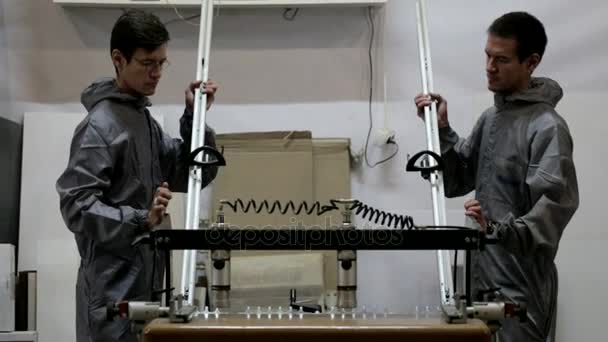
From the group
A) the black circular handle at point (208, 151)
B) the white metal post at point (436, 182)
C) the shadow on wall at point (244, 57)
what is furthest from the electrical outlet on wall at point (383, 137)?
the black circular handle at point (208, 151)

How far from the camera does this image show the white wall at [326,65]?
3.57m

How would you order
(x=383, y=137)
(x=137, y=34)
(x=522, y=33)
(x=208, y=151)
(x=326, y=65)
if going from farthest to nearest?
(x=326, y=65)
(x=383, y=137)
(x=522, y=33)
(x=137, y=34)
(x=208, y=151)

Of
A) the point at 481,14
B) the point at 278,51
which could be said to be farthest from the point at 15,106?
the point at 481,14

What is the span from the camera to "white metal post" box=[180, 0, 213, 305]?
201 cm

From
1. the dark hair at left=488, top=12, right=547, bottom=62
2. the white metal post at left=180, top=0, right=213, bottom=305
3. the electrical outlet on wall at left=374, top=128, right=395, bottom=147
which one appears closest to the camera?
the white metal post at left=180, top=0, right=213, bottom=305

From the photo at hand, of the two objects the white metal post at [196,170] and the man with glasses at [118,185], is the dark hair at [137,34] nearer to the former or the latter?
the man with glasses at [118,185]

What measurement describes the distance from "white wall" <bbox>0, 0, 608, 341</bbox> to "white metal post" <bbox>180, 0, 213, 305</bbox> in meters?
1.07

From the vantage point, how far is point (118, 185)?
2.17m

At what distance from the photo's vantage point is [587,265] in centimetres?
346

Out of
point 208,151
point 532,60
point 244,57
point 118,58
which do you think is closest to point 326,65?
point 244,57

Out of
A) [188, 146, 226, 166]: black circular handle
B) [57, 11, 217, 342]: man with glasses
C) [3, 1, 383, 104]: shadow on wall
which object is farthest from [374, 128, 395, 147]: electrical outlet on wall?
[188, 146, 226, 166]: black circular handle

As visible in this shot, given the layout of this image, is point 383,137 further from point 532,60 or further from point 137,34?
point 137,34

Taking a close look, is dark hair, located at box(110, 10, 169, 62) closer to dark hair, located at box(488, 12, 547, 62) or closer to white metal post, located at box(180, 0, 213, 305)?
white metal post, located at box(180, 0, 213, 305)

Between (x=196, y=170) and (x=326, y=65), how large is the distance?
5.04ft
